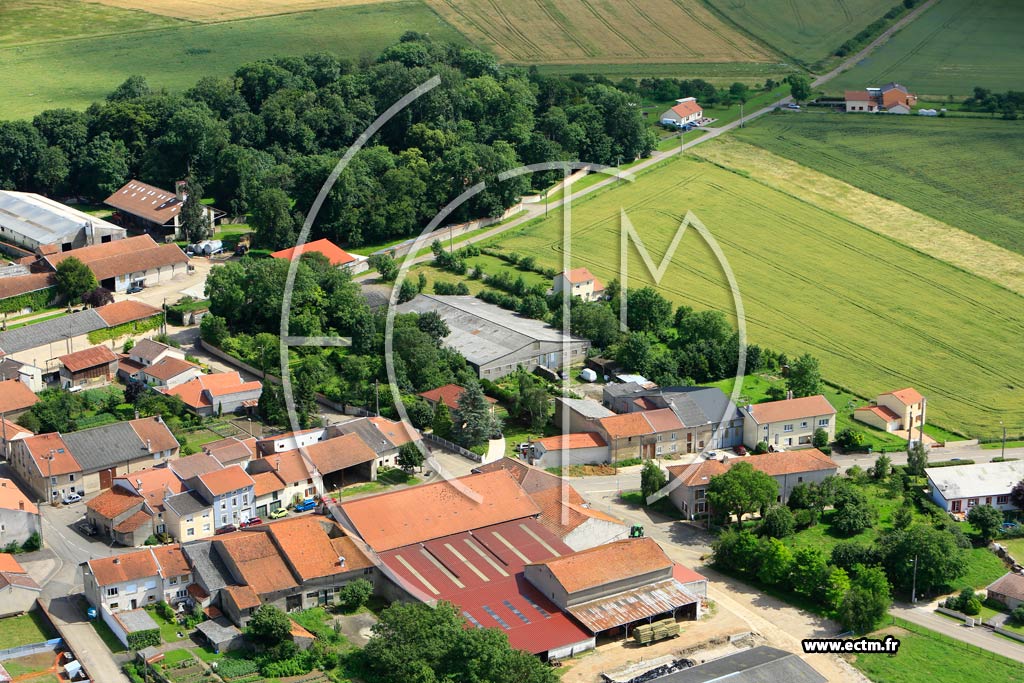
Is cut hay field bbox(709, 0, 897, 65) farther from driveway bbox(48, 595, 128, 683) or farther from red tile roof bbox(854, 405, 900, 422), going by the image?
driveway bbox(48, 595, 128, 683)

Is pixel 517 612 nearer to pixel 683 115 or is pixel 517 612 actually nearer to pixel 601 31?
pixel 683 115

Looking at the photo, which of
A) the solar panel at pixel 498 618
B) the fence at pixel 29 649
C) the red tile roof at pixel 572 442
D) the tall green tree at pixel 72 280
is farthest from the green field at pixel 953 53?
the fence at pixel 29 649

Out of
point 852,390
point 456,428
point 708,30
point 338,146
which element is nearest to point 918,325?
point 852,390

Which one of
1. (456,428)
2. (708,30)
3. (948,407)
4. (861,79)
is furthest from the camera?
(708,30)

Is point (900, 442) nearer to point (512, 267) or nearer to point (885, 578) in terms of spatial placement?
point (885, 578)

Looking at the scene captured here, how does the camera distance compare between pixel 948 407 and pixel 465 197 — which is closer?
pixel 948 407

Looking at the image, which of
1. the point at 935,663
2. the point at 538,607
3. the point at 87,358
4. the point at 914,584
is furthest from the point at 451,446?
the point at 935,663
